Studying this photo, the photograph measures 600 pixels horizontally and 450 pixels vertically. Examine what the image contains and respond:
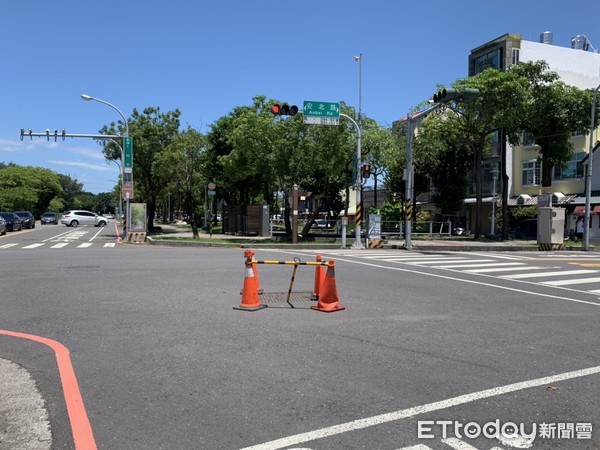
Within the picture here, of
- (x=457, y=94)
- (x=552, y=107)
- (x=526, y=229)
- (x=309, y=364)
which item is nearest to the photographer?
(x=309, y=364)

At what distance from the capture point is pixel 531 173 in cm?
4291

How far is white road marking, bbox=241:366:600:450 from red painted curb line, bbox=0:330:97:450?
124 cm

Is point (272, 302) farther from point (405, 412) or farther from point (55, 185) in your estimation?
point (55, 185)

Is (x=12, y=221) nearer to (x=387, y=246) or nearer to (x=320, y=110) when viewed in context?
(x=320, y=110)

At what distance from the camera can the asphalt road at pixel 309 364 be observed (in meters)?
4.15

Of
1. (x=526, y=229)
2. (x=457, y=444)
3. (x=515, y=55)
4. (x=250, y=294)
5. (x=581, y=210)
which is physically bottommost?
(x=457, y=444)

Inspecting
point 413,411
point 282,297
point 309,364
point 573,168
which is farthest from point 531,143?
point 413,411

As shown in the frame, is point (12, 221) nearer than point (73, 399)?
No

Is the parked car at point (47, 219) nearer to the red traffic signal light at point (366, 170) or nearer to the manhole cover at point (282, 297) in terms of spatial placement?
the red traffic signal light at point (366, 170)

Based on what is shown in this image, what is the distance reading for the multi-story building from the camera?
3900cm

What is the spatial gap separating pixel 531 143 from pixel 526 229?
7.77m

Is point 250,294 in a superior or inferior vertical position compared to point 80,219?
inferior

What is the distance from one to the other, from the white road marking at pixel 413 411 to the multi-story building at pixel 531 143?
36333 millimetres
